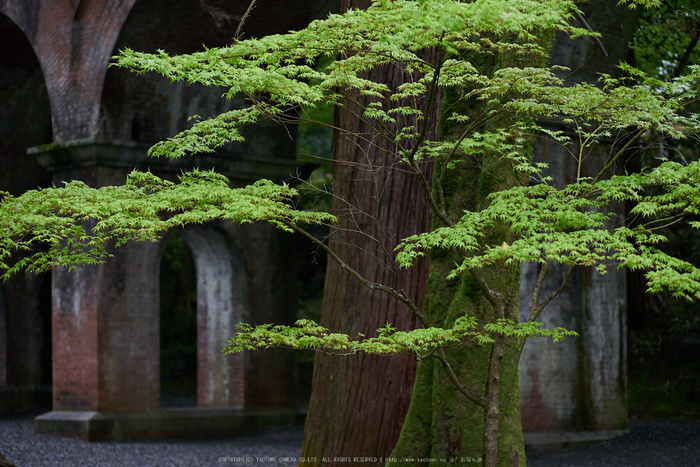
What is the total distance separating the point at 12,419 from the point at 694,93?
1197 cm

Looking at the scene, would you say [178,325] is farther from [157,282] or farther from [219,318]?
[157,282]

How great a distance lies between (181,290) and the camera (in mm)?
20203

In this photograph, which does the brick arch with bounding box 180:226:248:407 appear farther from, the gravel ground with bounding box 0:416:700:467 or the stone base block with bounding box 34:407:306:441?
the gravel ground with bounding box 0:416:700:467

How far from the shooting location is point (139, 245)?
1112cm

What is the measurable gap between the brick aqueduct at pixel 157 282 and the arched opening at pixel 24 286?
1149mm

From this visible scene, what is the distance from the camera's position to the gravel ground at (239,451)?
29.6 ft

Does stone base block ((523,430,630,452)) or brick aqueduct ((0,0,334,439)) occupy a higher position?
brick aqueduct ((0,0,334,439))

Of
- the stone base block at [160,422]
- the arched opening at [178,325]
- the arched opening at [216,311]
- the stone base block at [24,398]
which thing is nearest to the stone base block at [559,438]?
the stone base block at [160,422]

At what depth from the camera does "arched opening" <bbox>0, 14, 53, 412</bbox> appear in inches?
549

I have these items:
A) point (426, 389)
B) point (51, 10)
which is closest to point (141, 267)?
point (51, 10)

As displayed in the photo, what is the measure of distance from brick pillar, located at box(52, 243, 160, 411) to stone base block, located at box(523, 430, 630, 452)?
16.7ft

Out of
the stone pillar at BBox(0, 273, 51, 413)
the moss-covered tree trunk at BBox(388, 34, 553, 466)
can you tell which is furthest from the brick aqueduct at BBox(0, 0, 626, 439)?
the moss-covered tree trunk at BBox(388, 34, 553, 466)

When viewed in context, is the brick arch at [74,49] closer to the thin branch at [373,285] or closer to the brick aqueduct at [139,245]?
the brick aqueduct at [139,245]

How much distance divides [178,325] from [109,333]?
9.14 metres
